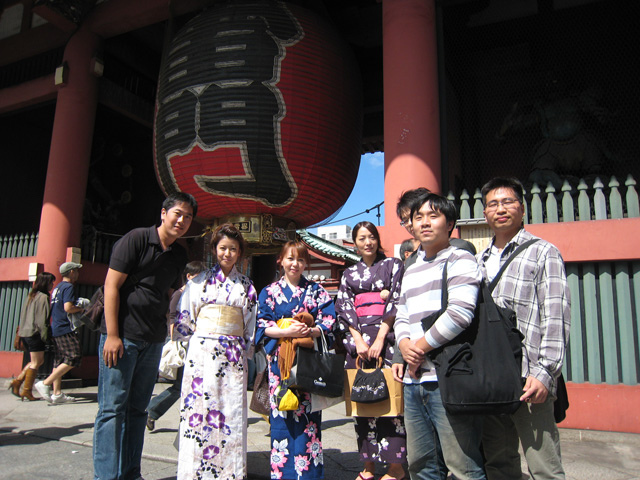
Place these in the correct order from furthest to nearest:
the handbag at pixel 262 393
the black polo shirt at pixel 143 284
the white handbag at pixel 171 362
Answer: the white handbag at pixel 171 362 < the handbag at pixel 262 393 < the black polo shirt at pixel 143 284

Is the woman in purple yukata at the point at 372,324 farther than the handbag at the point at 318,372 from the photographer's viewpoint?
Yes

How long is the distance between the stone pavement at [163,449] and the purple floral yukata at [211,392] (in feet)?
1.49

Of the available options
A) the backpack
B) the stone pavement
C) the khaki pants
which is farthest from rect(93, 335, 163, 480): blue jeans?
the khaki pants

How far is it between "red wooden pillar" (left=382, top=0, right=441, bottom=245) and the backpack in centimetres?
310

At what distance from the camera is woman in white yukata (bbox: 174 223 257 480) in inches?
103

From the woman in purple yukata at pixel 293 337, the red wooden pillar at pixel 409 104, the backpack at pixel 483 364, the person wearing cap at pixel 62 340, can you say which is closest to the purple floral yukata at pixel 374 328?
the woman in purple yukata at pixel 293 337

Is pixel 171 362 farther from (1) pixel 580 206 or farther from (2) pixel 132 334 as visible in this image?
(1) pixel 580 206

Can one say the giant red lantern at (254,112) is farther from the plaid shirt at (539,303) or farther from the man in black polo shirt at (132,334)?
the plaid shirt at (539,303)

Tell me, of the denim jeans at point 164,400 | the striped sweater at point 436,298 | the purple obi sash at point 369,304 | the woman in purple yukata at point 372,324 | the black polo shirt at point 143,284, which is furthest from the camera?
the denim jeans at point 164,400

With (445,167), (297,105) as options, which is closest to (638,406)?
(445,167)

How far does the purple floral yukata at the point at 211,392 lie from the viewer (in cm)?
261

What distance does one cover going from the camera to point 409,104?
17.3 ft

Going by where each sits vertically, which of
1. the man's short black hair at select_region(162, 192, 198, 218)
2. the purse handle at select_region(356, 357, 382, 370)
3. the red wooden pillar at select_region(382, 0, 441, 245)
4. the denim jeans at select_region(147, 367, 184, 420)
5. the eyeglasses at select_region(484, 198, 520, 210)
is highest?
the red wooden pillar at select_region(382, 0, 441, 245)

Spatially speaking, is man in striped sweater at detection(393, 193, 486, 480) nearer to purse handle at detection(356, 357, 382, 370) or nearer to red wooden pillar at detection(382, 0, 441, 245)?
purse handle at detection(356, 357, 382, 370)
